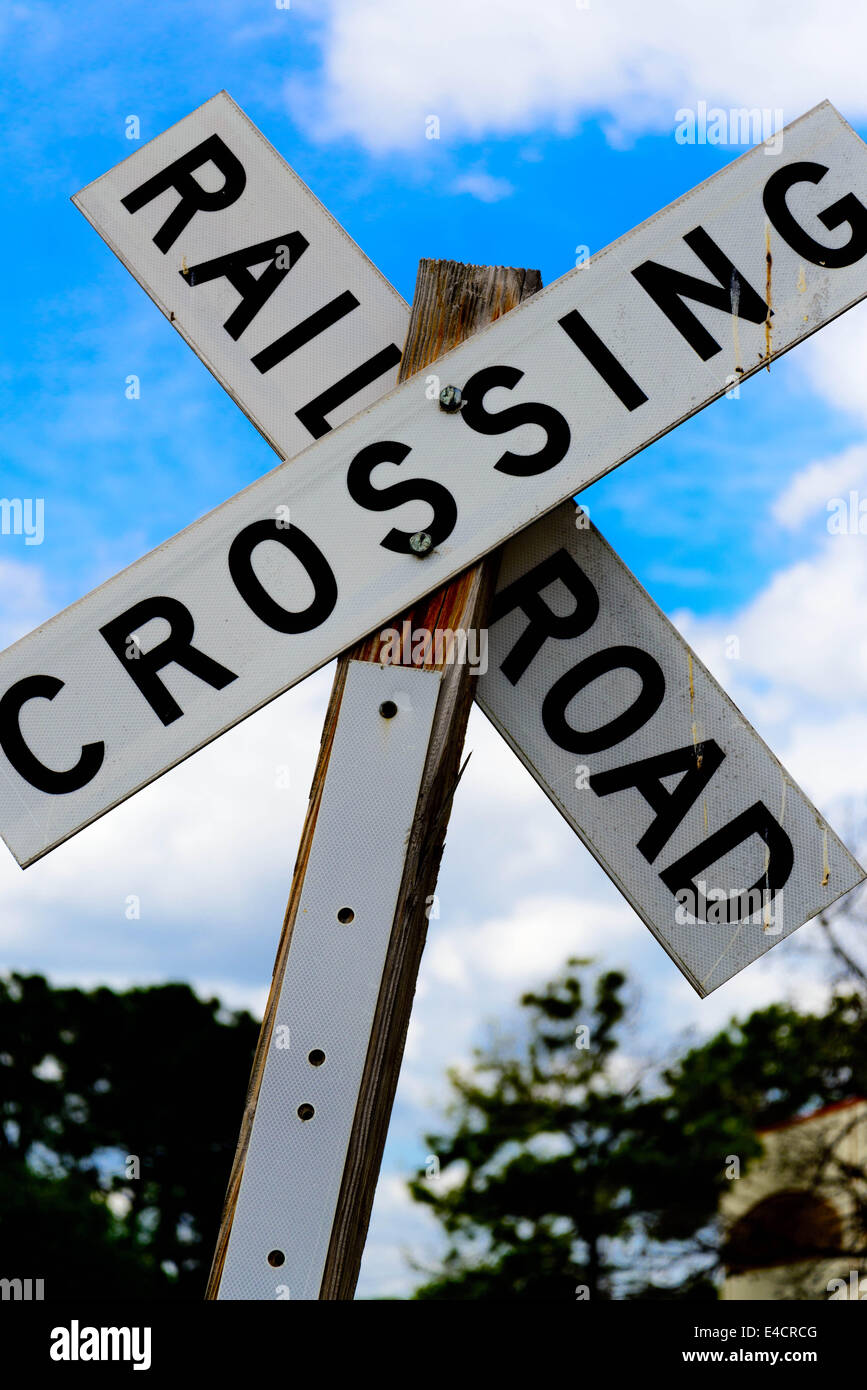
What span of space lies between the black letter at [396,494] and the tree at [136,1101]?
27762 mm

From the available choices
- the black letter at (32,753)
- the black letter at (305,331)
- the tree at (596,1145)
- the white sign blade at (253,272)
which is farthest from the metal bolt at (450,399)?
the tree at (596,1145)

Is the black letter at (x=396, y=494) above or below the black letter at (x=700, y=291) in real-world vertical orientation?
below

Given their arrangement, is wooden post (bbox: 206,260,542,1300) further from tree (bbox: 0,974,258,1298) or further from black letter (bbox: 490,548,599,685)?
tree (bbox: 0,974,258,1298)

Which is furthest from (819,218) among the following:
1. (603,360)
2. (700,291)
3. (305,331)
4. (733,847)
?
(733,847)

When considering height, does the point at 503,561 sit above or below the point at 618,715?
above

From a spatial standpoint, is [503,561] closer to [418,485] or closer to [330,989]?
[418,485]

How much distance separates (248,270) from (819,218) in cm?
90

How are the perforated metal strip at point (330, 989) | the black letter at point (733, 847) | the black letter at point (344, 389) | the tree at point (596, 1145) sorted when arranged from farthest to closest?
1. the tree at point (596, 1145)
2. the black letter at point (344, 389)
3. the black letter at point (733, 847)
4. the perforated metal strip at point (330, 989)

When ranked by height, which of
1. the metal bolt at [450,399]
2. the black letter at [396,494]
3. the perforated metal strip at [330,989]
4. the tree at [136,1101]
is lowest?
the perforated metal strip at [330,989]

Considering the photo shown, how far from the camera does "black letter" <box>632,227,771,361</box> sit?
72.4 inches

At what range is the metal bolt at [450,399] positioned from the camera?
70.7 inches

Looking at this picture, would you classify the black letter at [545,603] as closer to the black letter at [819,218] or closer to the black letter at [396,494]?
the black letter at [396,494]

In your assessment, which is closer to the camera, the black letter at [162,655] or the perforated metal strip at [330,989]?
the perforated metal strip at [330,989]

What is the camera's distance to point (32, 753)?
1724 mm
